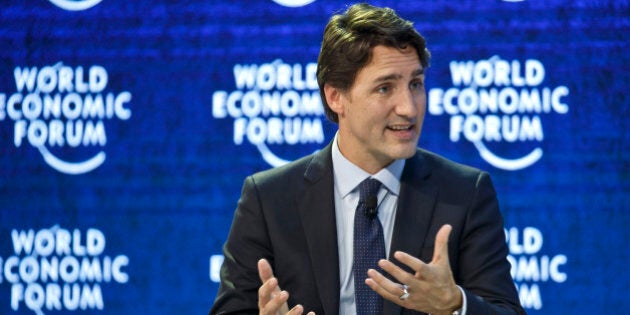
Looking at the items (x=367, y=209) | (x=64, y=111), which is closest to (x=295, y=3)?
(x=64, y=111)

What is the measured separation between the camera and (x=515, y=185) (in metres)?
3.69

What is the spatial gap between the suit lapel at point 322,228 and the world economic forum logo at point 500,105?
1.14 meters

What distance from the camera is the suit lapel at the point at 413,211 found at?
2510 millimetres

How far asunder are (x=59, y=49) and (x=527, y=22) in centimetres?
188

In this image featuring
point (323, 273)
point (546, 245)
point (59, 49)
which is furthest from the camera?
point (59, 49)

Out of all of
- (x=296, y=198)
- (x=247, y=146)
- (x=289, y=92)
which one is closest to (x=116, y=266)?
(x=247, y=146)

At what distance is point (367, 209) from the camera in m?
2.57

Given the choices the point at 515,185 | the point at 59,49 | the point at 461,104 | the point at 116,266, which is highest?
the point at 59,49

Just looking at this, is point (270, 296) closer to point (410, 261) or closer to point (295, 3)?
point (410, 261)

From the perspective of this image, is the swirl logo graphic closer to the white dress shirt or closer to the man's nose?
the white dress shirt

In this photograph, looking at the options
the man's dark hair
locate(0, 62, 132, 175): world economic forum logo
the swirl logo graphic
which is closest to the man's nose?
the man's dark hair

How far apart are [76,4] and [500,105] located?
1765 mm

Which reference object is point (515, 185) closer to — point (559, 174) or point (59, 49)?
point (559, 174)

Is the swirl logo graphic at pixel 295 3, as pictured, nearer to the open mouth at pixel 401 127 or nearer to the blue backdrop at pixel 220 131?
the blue backdrop at pixel 220 131
